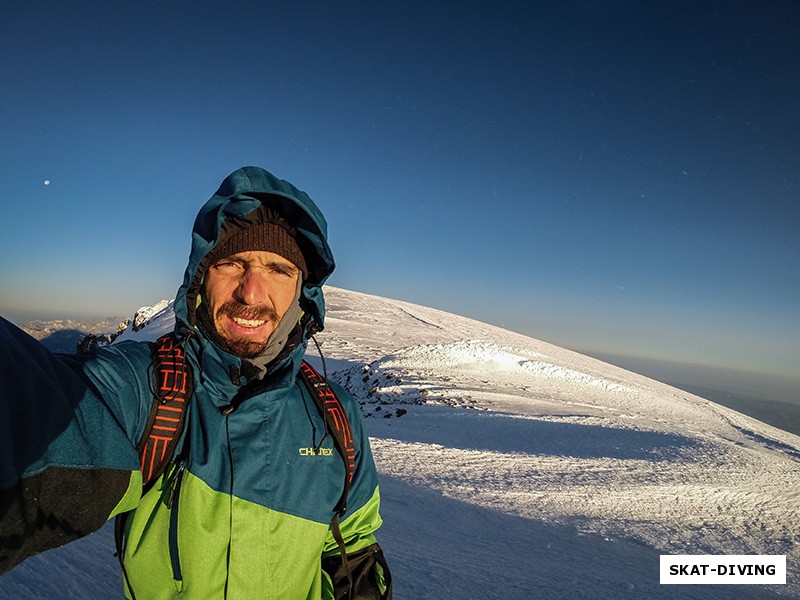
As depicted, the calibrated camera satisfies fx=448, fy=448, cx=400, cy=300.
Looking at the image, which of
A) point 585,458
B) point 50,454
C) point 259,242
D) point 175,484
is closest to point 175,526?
point 175,484

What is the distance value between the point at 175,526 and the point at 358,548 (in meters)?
0.76

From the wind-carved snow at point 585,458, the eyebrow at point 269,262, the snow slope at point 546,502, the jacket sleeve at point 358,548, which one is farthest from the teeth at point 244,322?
the wind-carved snow at point 585,458

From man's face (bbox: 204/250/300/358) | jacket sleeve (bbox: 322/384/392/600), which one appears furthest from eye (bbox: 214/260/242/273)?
jacket sleeve (bbox: 322/384/392/600)

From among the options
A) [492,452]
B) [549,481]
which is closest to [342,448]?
[549,481]

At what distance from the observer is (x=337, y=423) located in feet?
5.93

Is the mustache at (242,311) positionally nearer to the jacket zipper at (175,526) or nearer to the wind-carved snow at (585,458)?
the jacket zipper at (175,526)

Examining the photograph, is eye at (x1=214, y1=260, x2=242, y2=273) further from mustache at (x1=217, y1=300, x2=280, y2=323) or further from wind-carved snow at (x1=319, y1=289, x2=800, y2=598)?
wind-carved snow at (x1=319, y1=289, x2=800, y2=598)

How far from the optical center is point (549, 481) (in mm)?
6977

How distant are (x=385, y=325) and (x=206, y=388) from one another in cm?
3223

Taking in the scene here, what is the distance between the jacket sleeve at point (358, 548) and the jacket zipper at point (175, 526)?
597mm

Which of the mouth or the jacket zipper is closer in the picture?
the jacket zipper

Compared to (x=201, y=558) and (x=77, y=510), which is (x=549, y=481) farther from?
(x=77, y=510)

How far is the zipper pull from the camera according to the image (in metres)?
1.46

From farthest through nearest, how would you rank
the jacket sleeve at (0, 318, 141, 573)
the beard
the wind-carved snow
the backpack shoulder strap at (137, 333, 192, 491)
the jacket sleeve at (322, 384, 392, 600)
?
the wind-carved snow, the jacket sleeve at (322, 384, 392, 600), the beard, the backpack shoulder strap at (137, 333, 192, 491), the jacket sleeve at (0, 318, 141, 573)
